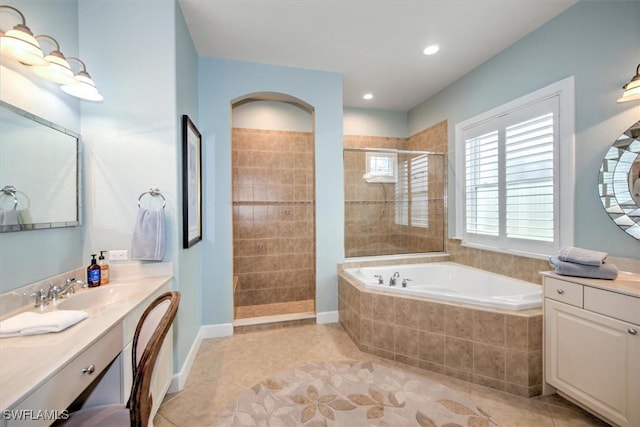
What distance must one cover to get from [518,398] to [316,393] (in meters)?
1.40

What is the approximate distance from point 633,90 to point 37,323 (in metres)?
3.43

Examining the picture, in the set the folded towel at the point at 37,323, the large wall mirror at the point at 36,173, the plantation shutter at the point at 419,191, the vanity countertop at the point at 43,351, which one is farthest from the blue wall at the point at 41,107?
the plantation shutter at the point at 419,191

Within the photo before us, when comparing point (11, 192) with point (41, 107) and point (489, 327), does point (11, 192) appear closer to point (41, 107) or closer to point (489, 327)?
point (41, 107)

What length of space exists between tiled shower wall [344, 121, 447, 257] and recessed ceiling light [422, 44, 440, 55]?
3.55 ft

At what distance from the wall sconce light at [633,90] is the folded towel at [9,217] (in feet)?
11.8

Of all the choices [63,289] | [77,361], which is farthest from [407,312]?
[63,289]

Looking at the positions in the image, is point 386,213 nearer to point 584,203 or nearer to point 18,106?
point 584,203

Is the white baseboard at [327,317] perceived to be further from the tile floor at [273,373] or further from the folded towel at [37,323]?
the folded towel at [37,323]

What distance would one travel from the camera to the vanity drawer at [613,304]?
4.68 ft

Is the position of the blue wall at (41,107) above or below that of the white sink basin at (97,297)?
above

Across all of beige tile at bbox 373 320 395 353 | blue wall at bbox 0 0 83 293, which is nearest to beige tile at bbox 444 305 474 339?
beige tile at bbox 373 320 395 353

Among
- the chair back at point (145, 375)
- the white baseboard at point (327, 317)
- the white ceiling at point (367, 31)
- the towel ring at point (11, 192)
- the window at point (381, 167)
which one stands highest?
the white ceiling at point (367, 31)

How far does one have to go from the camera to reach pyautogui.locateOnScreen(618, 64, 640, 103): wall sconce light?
5.51 ft

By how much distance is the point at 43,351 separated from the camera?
37.0 inches
